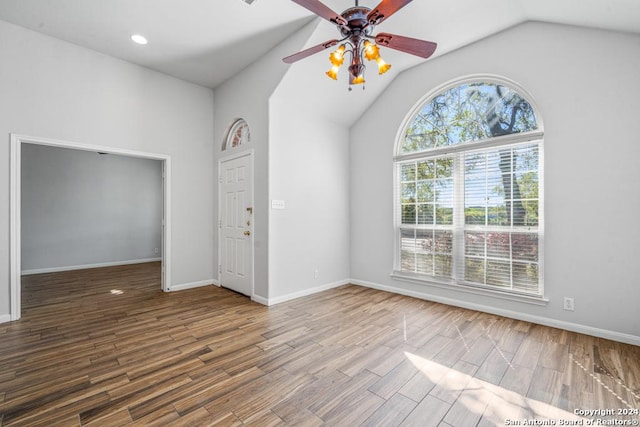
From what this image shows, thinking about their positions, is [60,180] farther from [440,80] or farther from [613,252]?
[613,252]

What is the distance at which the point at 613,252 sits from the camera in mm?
2807

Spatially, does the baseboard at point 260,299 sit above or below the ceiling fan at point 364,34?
below

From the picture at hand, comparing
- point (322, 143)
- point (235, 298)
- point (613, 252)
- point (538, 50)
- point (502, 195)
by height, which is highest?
point (538, 50)

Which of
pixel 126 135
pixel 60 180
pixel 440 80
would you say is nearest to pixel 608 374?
pixel 440 80

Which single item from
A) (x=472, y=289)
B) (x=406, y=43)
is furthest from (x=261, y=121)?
(x=472, y=289)

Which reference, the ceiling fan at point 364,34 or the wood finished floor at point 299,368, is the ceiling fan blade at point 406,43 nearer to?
the ceiling fan at point 364,34

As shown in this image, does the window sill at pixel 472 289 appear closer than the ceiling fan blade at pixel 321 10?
No

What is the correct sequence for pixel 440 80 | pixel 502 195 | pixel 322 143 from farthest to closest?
pixel 322 143
pixel 440 80
pixel 502 195

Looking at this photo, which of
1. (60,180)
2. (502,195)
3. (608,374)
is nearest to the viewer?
(608,374)

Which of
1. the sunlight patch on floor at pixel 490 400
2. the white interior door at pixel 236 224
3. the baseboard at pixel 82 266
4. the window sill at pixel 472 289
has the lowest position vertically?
the sunlight patch on floor at pixel 490 400

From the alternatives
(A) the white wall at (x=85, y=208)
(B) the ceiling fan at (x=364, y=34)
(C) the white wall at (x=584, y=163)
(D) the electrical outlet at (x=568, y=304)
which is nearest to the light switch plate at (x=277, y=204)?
(B) the ceiling fan at (x=364, y=34)

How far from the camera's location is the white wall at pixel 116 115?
3371 mm

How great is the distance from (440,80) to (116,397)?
4.82 m

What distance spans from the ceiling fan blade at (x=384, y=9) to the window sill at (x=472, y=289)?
3.26 meters
